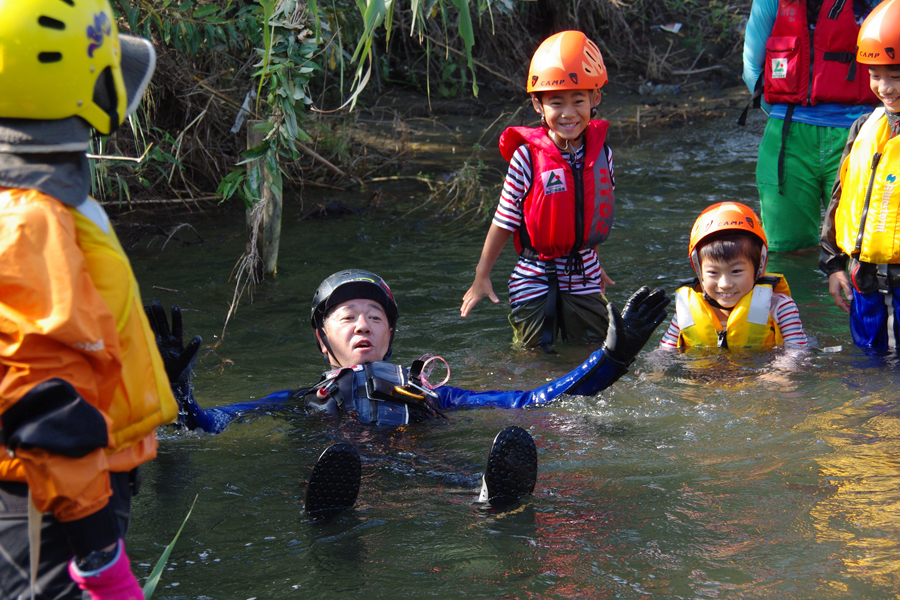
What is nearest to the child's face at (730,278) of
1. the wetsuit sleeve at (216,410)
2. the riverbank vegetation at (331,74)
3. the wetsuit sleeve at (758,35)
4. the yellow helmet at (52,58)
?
the riverbank vegetation at (331,74)

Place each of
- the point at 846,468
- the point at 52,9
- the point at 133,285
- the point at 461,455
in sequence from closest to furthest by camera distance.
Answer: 1. the point at 52,9
2. the point at 133,285
3. the point at 846,468
4. the point at 461,455

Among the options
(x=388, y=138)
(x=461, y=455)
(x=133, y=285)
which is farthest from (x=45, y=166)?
(x=388, y=138)

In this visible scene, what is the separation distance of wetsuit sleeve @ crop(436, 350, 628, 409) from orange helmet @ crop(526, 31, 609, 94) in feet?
5.63

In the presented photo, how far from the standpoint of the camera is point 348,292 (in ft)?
13.8

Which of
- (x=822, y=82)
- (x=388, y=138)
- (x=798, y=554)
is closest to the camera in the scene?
(x=798, y=554)

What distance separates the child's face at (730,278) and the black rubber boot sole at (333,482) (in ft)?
8.29

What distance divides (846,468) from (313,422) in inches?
90.6

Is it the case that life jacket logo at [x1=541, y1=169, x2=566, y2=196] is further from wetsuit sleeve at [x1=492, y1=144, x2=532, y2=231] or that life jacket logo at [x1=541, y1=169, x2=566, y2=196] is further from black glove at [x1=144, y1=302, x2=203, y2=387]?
black glove at [x1=144, y1=302, x2=203, y2=387]

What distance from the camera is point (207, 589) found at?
282 cm

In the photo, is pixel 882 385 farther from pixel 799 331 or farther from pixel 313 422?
pixel 313 422

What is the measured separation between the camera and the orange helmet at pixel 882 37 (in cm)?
411

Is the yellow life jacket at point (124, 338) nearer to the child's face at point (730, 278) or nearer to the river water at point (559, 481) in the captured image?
the river water at point (559, 481)

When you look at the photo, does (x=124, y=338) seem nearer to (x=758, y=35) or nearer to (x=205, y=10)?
(x=205, y=10)

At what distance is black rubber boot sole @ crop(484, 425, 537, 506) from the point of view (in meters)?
3.13
